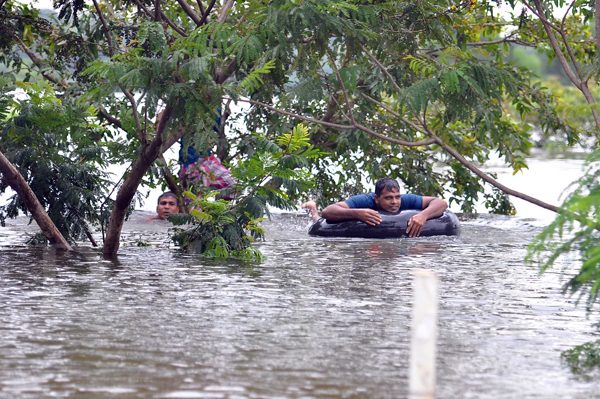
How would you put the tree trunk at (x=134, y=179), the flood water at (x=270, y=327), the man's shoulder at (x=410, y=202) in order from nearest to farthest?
the flood water at (x=270, y=327) < the tree trunk at (x=134, y=179) < the man's shoulder at (x=410, y=202)

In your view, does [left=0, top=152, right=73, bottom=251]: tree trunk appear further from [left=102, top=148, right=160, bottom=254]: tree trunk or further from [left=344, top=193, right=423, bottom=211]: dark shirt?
[left=344, top=193, right=423, bottom=211]: dark shirt

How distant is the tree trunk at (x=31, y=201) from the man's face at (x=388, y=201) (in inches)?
A: 193

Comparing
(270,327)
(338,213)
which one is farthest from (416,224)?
(270,327)

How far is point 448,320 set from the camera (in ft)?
23.0

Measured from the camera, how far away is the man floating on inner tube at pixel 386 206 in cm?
1327

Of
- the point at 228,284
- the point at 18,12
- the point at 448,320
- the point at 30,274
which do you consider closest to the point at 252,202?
the point at 228,284

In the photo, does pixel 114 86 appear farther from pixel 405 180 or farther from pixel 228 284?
pixel 405 180

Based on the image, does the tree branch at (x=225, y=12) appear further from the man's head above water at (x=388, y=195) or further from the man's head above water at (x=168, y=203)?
the man's head above water at (x=168, y=203)

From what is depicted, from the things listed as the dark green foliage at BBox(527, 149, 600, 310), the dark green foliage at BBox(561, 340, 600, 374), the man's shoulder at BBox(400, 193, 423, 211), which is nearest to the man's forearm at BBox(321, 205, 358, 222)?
the man's shoulder at BBox(400, 193, 423, 211)

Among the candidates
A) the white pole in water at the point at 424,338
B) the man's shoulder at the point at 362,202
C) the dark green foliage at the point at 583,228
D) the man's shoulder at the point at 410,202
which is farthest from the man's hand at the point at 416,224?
the white pole in water at the point at 424,338

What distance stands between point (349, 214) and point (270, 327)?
22.8 ft

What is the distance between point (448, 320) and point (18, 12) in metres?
9.04

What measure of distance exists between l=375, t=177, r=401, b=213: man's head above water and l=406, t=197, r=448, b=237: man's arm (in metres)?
0.42

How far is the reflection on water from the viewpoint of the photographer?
515 cm
